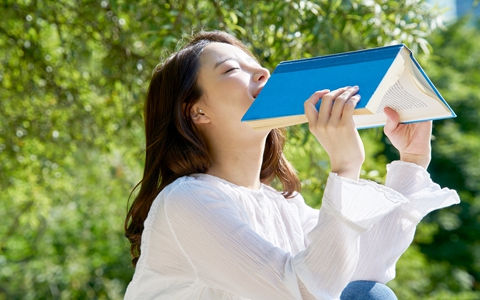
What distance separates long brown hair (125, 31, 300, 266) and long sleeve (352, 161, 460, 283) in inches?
19.6

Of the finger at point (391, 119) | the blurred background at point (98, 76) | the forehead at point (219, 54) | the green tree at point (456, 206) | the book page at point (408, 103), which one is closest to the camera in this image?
the book page at point (408, 103)

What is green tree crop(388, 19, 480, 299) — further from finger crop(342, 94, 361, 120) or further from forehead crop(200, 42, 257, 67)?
finger crop(342, 94, 361, 120)

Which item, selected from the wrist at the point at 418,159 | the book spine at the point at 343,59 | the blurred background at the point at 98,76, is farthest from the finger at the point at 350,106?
the blurred background at the point at 98,76

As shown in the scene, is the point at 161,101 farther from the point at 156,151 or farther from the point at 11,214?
the point at 11,214

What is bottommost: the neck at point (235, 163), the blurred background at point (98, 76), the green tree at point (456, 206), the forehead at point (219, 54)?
the green tree at point (456, 206)

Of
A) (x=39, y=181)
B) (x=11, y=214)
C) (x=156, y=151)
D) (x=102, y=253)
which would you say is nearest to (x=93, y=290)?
(x=102, y=253)

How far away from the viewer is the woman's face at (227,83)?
1.83 m

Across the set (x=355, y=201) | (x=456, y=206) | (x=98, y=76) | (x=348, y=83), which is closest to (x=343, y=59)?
(x=348, y=83)

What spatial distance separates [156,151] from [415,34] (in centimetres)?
168

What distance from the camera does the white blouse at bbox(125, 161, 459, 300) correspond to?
Result: 4.98 feet

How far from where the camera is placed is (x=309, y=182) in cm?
343

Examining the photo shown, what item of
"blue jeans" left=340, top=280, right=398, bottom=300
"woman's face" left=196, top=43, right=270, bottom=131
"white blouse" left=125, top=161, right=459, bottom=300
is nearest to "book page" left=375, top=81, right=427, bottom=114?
"white blouse" left=125, top=161, right=459, bottom=300

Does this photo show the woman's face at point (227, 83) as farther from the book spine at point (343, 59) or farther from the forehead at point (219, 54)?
the book spine at point (343, 59)

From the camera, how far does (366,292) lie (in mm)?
1828
